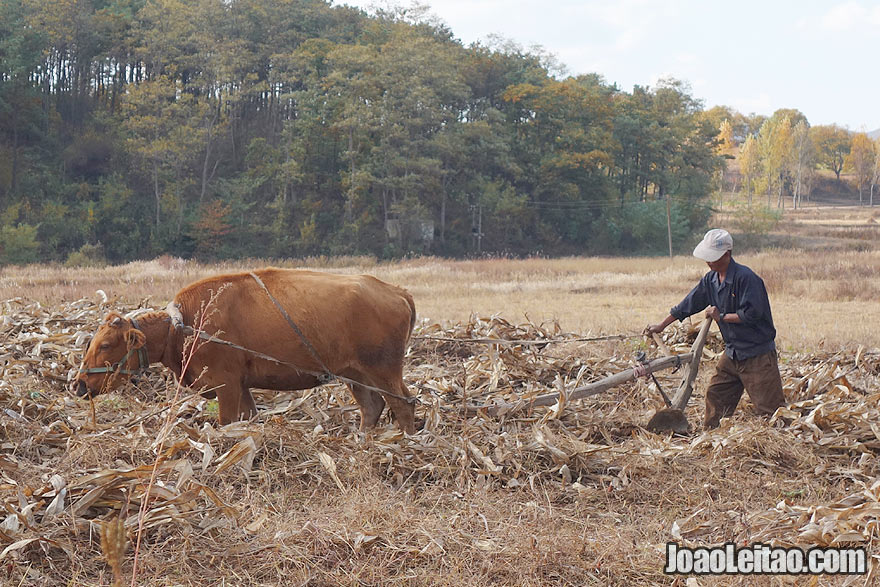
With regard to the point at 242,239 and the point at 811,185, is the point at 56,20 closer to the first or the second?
the point at 242,239

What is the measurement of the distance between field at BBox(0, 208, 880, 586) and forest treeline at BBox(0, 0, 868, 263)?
1631 inches

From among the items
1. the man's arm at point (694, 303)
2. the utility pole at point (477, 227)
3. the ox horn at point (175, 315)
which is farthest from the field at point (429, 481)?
the utility pole at point (477, 227)

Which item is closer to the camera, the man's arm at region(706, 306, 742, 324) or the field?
the field

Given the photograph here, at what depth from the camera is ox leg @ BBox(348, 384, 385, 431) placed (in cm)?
718

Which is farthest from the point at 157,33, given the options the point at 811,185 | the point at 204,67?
the point at 811,185

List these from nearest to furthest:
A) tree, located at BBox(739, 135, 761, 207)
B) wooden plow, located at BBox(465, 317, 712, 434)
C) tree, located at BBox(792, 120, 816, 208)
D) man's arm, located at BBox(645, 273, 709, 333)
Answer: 1. wooden plow, located at BBox(465, 317, 712, 434)
2. man's arm, located at BBox(645, 273, 709, 333)
3. tree, located at BBox(792, 120, 816, 208)
4. tree, located at BBox(739, 135, 761, 207)

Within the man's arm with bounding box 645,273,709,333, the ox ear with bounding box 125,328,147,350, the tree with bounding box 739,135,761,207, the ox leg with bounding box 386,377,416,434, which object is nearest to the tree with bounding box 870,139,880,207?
the tree with bounding box 739,135,761,207

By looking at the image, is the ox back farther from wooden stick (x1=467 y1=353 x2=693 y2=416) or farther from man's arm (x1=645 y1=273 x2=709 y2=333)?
man's arm (x1=645 y1=273 x2=709 y2=333)

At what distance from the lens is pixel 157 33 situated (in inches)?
1991

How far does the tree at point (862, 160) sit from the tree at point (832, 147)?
4.72 m

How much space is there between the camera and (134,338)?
22.0 feet

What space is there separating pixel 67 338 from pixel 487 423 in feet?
18.8

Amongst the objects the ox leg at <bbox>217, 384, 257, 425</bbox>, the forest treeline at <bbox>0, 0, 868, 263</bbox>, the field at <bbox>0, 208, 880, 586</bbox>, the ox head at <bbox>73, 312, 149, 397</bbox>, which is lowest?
the field at <bbox>0, 208, 880, 586</bbox>

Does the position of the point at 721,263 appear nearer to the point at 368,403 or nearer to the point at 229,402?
the point at 368,403
